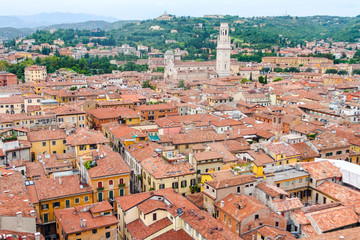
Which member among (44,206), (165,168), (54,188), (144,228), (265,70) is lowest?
(144,228)

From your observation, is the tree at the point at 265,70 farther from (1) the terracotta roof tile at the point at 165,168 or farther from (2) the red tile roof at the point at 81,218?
(2) the red tile roof at the point at 81,218

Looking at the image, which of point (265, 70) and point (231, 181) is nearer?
point (231, 181)

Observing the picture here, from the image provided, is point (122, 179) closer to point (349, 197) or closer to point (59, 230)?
point (59, 230)

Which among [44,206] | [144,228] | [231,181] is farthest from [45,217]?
[231,181]

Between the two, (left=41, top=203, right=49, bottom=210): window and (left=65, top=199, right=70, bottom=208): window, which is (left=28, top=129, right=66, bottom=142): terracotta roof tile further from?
(left=41, top=203, right=49, bottom=210): window

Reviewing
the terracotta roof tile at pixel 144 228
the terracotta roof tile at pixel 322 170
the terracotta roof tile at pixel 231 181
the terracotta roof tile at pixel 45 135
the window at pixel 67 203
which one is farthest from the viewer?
the terracotta roof tile at pixel 45 135

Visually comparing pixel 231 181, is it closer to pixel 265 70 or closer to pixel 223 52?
pixel 223 52

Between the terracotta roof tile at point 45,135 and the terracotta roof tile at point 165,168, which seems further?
the terracotta roof tile at point 45,135

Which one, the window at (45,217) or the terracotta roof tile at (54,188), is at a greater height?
the terracotta roof tile at (54,188)

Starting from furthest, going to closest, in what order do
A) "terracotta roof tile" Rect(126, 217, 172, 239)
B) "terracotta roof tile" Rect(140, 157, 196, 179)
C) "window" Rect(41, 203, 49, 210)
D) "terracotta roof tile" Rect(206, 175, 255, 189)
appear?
"terracotta roof tile" Rect(140, 157, 196, 179) < "window" Rect(41, 203, 49, 210) < "terracotta roof tile" Rect(206, 175, 255, 189) < "terracotta roof tile" Rect(126, 217, 172, 239)

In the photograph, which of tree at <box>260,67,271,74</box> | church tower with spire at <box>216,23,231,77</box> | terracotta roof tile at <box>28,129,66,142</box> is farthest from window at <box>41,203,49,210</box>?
tree at <box>260,67,271,74</box>

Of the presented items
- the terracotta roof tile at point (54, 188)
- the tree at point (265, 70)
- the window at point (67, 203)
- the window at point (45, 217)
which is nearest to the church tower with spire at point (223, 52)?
the tree at point (265, 70)
